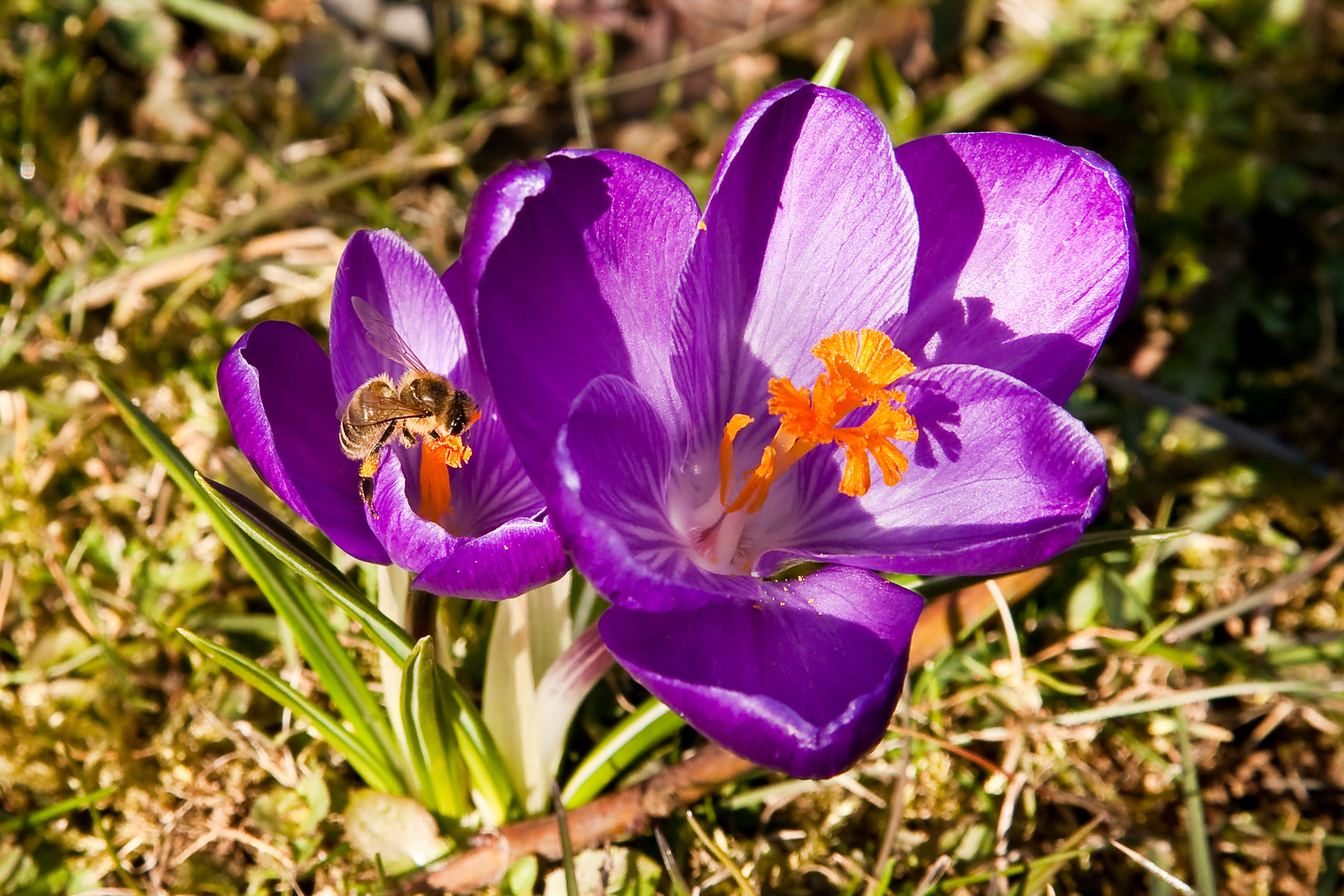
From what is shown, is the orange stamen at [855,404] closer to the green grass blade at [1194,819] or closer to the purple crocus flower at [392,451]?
the purple crocus flower at [392,451]

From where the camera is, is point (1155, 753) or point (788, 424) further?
point (1155, 753)

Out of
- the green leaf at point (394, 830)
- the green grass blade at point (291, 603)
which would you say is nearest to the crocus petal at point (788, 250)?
the green grass blade at point (291, 603)

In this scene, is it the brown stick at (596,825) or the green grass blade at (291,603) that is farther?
the brown stick at (596,825)

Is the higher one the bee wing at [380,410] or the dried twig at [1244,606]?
the bee wing at [380,410]

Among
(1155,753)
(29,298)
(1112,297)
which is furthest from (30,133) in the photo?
(1155,753)

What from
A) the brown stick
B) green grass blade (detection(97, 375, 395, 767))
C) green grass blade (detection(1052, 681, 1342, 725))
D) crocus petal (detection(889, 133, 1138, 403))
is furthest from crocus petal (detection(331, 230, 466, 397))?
green grass blade (detection(1052, 681, 1342, 725))

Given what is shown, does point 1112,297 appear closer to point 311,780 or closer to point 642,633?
point 642,633
